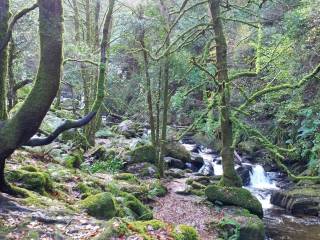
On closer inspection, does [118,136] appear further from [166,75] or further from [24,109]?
[24,109]

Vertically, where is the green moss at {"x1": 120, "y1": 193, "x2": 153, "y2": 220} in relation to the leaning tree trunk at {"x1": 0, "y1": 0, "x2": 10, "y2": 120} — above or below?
below

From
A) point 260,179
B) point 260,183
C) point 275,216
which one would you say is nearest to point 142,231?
point 275,216

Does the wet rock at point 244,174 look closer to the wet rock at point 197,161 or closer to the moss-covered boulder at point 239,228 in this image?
the wet rock at point 197,161

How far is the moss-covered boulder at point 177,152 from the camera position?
19453mm

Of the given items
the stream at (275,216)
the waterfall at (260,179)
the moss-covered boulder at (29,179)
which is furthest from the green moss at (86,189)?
the waterfall at (260,179)

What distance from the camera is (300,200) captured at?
1458 cm

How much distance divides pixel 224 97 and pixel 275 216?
5.20m

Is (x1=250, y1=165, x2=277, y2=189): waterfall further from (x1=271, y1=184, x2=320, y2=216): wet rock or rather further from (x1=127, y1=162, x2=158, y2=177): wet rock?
(x1=127, y1=162, x2=158, y2=177): wet rock

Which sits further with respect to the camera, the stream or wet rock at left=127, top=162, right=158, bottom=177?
wet rock at left=127, top=162, right=158, bottom=177

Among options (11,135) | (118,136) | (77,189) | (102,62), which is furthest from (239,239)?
(118,136)

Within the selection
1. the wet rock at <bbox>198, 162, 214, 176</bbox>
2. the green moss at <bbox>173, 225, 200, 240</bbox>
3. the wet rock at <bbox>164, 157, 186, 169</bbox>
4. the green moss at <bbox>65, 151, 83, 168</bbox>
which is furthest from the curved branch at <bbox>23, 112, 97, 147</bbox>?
the wet rock at <bbox>198, 162, 214, 176</bbox>

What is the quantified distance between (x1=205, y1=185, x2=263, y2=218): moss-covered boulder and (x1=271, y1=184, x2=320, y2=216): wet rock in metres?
2.89

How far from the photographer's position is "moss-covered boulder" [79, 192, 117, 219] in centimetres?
765

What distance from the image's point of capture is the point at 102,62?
7441 millimetres
